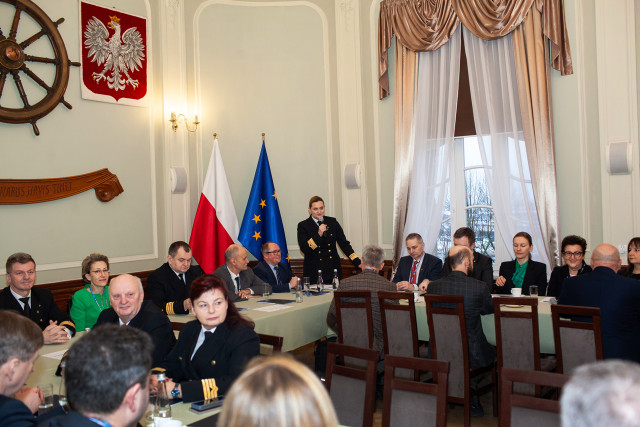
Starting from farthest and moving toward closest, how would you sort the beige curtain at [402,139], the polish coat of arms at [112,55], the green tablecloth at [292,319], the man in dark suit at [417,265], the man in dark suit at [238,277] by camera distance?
1. the beige curtain at [402,139]
2. the polish coat of arms at [112,55]
3. the man in dark suit at [417,265]
4. the man in dark suit at [238,277]
5. the green tablecloth at [292,319]

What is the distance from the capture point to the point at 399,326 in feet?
15.0

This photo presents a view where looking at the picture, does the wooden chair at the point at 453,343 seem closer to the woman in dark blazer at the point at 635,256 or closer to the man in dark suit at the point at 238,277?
the woman in dark blazer at the point at 635,256

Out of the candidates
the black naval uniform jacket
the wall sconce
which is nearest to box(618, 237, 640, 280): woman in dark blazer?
the black naval uniform jacket

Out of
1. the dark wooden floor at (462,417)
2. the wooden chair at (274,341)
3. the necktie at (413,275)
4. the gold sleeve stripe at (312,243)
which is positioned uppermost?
the gold sleeve stripe at (312,243)

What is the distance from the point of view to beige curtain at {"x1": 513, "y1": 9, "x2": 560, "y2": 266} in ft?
20.1

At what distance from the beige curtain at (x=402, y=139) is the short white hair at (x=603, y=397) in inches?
233

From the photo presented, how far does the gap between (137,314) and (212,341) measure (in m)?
0.65

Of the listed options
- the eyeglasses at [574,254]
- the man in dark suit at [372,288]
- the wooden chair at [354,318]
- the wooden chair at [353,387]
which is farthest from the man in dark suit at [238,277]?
the eyeglasses at [574,254]

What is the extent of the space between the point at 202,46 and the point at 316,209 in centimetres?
274

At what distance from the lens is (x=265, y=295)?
219 inches

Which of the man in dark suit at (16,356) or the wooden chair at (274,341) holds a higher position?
the man in dark suit at (16,356)

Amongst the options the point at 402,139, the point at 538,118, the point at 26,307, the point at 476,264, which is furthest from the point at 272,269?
the point at 538,118

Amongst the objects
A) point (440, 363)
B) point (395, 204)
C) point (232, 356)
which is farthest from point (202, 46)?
point (440, 363)

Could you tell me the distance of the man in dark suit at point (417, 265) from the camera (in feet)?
19.1
